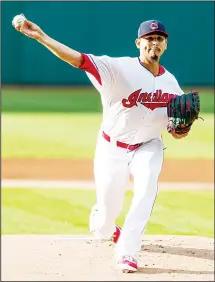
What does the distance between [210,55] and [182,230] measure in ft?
56.6

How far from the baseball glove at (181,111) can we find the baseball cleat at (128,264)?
37.6 inches

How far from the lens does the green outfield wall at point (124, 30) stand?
23.5 m

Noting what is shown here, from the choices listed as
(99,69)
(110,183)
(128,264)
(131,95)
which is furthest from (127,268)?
(99,69)

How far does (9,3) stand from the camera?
2394 cm

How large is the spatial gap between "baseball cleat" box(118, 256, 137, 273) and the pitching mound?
0.04 metres

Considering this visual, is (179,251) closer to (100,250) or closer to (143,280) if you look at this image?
(100,250)

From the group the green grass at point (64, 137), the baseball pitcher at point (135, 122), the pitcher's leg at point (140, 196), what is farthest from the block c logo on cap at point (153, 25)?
the green grass at point (64, 137)

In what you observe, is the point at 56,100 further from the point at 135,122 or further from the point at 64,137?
the point at 135,122

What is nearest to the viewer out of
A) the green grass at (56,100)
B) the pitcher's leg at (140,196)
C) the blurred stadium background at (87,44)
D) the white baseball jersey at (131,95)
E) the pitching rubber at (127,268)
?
the pitching rubber at (127,268)

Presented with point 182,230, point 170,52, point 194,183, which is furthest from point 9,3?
point 182,230

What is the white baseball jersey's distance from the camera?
5.27 meters

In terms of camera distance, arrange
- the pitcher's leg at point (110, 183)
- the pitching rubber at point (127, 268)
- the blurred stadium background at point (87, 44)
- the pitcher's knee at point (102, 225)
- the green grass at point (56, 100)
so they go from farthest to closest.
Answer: the blurred stadium background at point (87, 44) → the green grass at point (56, 100) → the pitcher's knee at point (102, 225) → the pitcher's leg at point (110, 183) → the pitching rubber at point (127, 268)

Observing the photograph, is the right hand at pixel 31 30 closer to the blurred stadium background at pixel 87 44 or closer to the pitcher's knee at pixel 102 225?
the pitcher's knee at pixel 102 225

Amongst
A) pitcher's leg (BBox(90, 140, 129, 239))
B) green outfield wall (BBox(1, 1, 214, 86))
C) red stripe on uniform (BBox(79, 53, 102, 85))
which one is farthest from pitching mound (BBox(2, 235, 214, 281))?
green outfield wall (BBox(1, 1, 214, 86))
